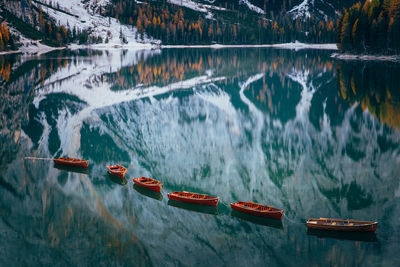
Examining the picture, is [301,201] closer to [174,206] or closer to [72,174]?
[174,206]

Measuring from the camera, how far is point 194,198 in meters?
18.5

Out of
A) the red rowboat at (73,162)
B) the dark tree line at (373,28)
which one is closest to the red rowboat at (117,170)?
the red rowboat at (73,162)

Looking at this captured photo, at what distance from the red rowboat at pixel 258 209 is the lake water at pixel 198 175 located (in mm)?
426

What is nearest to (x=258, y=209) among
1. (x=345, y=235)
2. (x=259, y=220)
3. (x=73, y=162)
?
(x=259, y=220)

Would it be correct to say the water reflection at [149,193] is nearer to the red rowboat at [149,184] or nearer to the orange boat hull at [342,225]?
the red rowboat at [149,184]

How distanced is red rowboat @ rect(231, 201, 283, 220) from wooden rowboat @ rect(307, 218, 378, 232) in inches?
60.9

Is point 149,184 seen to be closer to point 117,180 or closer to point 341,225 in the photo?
point 117,180

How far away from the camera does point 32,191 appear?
20469 millimetres

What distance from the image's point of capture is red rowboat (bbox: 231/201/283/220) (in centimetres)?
1695

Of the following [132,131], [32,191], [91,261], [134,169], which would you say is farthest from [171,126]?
[91,261]

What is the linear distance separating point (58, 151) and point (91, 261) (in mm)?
15349

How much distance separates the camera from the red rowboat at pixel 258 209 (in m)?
17.0

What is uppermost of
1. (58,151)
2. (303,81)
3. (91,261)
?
(303,81)

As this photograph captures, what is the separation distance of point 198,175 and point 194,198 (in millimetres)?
4541
